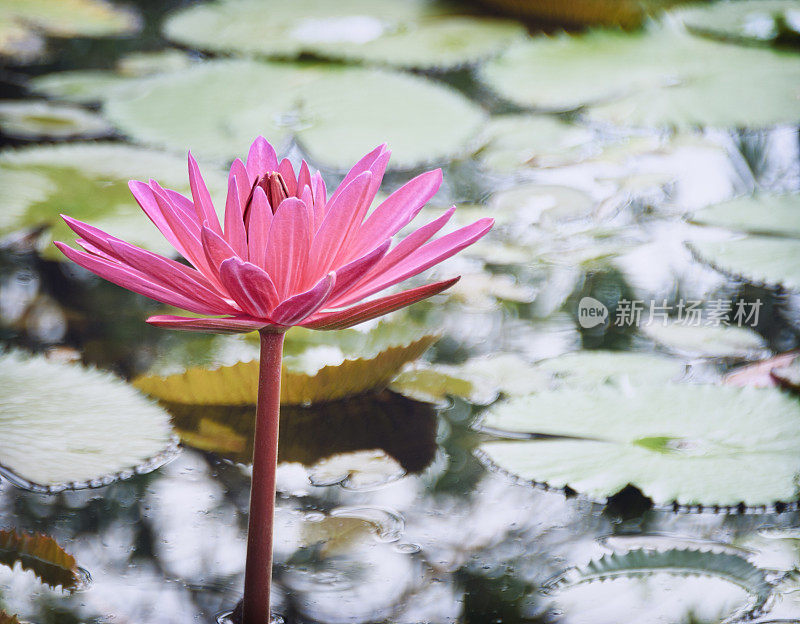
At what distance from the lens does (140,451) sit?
865mm

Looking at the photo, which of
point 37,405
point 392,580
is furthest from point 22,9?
point 392,580

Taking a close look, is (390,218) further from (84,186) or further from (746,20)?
Result: (746,20)

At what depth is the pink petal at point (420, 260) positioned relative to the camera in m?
0.60

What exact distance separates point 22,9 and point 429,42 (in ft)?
4.65

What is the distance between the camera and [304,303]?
1.78 ft

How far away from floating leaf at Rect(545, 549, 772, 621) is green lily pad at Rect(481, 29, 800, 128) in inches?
54.8

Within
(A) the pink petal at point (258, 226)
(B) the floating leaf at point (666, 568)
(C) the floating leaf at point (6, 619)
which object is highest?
(A) the pink petal at point (258, 226)

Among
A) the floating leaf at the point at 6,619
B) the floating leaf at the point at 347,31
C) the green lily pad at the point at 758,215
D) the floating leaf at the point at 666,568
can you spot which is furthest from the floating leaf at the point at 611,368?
the floating leaf at the point at 347,31

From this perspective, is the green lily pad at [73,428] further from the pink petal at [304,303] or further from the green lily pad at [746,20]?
the green lily pad at [746,20]

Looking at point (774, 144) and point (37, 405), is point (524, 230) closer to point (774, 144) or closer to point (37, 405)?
point (774, 144)

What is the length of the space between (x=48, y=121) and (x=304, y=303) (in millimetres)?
1606

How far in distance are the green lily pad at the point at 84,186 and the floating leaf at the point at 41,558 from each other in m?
0.65

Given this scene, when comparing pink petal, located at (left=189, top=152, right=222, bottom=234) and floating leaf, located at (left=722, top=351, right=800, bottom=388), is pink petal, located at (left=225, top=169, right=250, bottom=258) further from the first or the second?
floating leaf, located at (left=722, top=351, right=800, bottom=388)

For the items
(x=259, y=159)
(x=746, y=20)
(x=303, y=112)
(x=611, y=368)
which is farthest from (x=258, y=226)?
(x=746, y=20)
